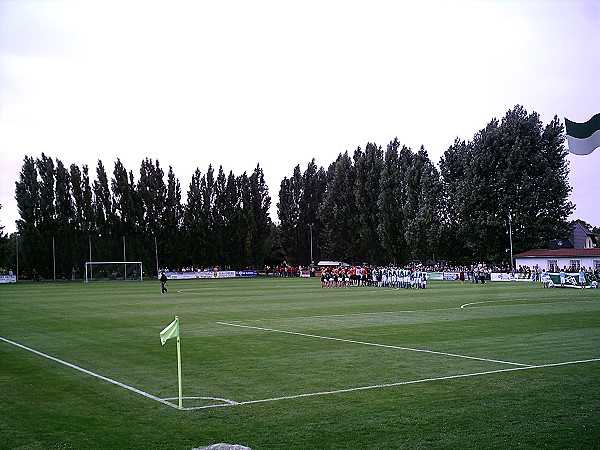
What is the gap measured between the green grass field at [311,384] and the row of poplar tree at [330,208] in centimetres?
4758

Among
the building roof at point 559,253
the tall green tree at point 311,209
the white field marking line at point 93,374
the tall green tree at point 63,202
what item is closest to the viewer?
the white field marking line at point 93,374

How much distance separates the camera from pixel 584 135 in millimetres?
10047

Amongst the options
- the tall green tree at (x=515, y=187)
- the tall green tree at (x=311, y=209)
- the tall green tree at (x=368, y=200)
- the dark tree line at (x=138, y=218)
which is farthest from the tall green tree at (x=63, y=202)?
the tall green tree at (x=515, y=187)

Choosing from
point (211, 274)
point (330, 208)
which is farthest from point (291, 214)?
point (211, 274)

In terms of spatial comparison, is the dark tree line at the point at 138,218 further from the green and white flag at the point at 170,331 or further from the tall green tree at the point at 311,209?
the green and white flag at the point at 170,331

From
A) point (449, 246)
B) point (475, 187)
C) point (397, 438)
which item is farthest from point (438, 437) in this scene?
point (449, 246)

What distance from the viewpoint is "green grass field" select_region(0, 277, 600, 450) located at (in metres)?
8.90

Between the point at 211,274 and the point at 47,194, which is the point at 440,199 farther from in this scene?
the point at 47,194

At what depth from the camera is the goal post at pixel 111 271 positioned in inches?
3202

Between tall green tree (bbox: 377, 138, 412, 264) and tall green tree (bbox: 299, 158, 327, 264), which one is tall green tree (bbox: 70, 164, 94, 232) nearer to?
tall green tree (bbox: 299, 158, 327, 264)

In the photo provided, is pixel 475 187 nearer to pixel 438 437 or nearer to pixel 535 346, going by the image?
pixel 535 346

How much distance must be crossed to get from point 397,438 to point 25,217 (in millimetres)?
82254

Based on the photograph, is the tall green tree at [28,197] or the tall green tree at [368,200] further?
the tall green tree at [368,200]

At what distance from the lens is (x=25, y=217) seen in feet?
273
